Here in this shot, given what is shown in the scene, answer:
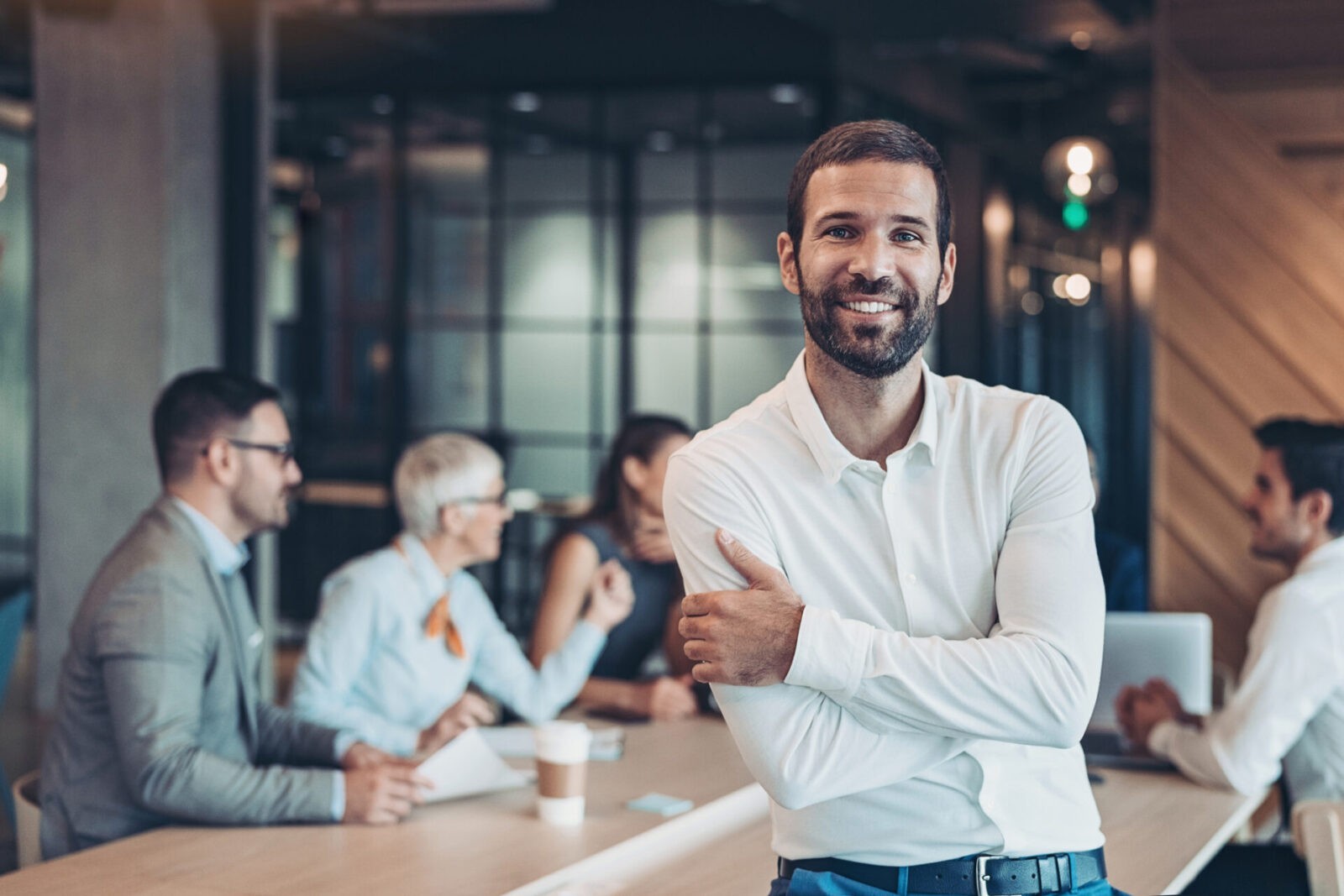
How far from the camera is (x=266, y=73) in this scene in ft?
18.1

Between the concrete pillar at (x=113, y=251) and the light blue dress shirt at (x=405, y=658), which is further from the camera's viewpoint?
the concrete pillar at (x=113, y=251)

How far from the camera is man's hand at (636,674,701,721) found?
3395 mm

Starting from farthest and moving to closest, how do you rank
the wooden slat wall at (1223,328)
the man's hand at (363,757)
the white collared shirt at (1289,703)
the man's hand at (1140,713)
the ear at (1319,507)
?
the wooden slat wall at (1223,328)
the ear at (1319,507)
the man's hand at (1140,713)
the white collared shirt at (1289,703)
the man's hand at (363,757)

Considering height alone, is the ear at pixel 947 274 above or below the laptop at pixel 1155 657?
above

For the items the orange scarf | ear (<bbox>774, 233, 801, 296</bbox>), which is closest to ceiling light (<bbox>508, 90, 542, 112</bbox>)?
the orange scarf

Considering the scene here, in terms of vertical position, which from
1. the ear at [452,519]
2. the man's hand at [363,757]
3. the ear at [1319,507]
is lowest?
the man's hand at [363,757]

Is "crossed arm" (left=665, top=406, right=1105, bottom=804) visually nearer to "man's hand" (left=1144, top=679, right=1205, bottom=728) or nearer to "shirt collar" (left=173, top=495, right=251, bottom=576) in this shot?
"shirt collar" (left=173, top=495, right=251, bottom=576)

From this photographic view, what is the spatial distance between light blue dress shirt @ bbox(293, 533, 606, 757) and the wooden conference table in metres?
0.58

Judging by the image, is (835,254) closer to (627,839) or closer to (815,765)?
(815,765)

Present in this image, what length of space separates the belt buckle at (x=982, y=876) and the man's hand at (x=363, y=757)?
1.28m

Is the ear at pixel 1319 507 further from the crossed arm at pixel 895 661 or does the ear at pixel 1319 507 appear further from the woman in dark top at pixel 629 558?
the crossed arm at pixel 895 661

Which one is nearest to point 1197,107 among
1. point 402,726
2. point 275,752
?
point 402,726

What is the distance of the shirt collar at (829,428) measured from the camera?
1.75 metres

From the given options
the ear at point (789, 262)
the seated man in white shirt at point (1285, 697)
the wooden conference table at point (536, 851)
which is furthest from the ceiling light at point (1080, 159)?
the ear at point (789, 262)
